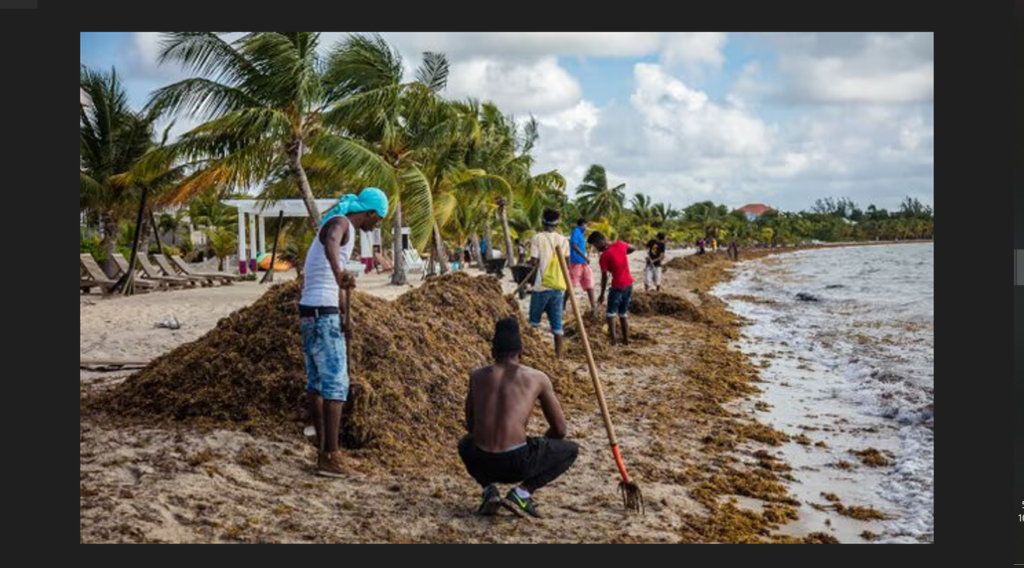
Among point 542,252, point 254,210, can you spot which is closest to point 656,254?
point 542,252

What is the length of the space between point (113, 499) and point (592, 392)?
190 inches

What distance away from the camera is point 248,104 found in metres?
15.9

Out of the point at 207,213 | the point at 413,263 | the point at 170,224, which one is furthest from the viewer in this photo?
the point at 207,213

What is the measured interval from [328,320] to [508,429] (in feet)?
4.20

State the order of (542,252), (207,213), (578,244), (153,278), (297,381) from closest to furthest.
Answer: (297,381)
(542,252)
(578,244)
(153,278)
(207,213)

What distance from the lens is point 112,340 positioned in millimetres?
10766

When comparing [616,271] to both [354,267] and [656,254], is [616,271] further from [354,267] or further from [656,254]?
[354,267]

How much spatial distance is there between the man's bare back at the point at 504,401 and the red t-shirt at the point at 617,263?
585 centimetres

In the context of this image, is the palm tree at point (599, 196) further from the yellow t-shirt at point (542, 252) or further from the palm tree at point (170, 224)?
the yellow t-shirt at point (542, 252)

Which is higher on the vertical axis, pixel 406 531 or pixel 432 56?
pixel 432 56

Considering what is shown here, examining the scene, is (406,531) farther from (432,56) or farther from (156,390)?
(432,56)

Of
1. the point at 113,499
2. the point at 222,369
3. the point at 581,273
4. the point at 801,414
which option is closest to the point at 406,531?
the point at 113,499

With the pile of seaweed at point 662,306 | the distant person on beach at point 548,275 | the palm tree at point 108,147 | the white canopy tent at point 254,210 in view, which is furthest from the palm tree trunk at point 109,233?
the distant person on beach at point 548,275

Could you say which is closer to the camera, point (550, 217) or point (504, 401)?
point (504, 401)
